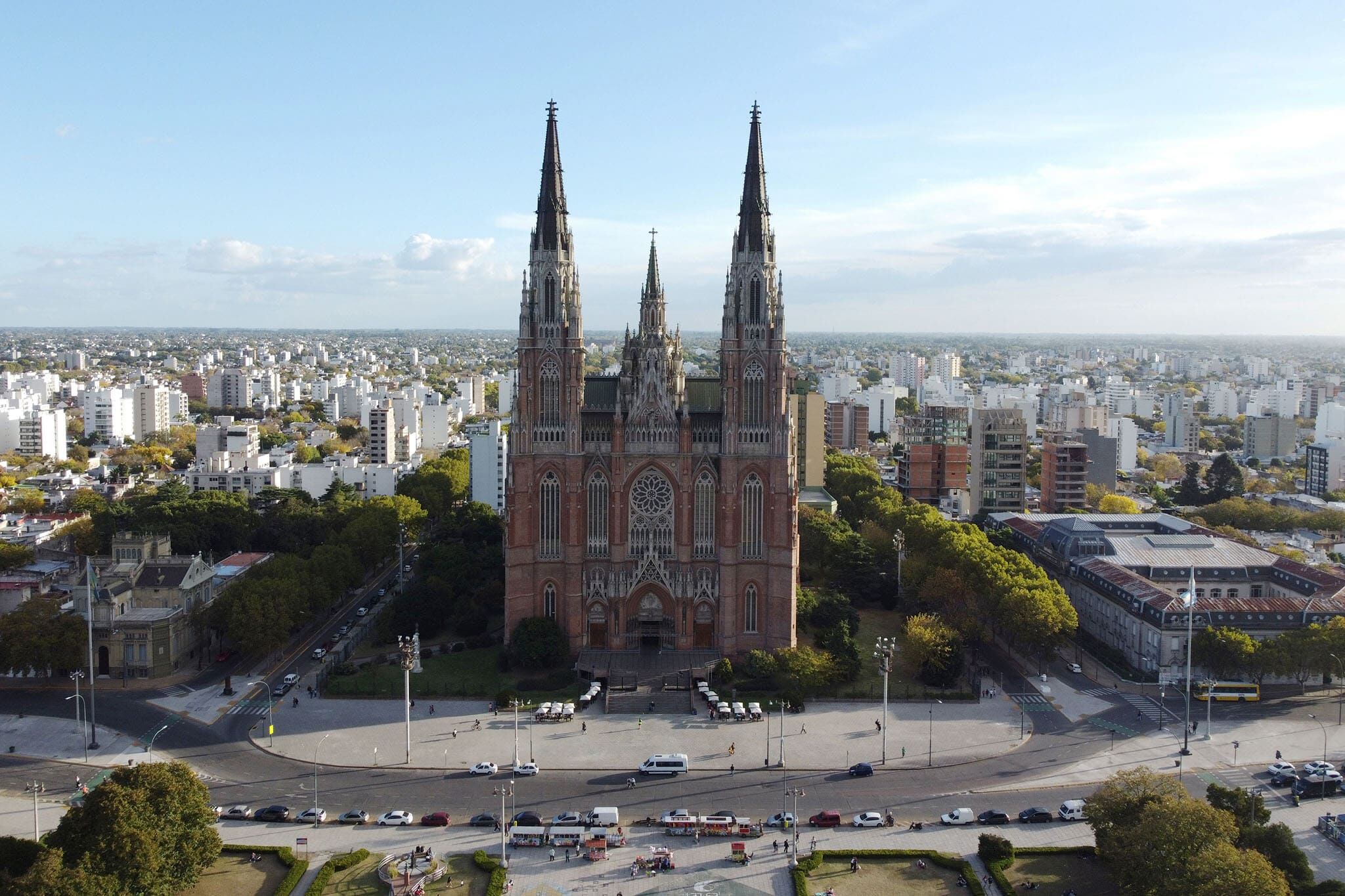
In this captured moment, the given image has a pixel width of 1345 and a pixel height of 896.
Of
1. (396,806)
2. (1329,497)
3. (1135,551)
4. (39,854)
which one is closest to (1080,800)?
(396,806)

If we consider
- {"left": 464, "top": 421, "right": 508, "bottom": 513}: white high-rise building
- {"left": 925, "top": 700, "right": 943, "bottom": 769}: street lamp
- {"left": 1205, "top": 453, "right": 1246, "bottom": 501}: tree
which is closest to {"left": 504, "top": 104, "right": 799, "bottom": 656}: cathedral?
{"left": 925, "top": 700, "right": 943, "bottom": 769}: street lamp

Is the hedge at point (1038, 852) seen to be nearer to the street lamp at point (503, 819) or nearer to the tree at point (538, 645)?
the street lamp at point (503, 819)

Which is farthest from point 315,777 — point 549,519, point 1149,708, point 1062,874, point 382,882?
point 1149,708

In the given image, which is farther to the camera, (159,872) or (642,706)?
(642,706)

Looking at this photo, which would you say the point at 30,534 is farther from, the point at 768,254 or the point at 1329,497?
the point at 1329,497

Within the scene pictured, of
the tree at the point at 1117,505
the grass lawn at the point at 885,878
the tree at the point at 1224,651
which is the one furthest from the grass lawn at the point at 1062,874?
the tree at the point at 1117,505

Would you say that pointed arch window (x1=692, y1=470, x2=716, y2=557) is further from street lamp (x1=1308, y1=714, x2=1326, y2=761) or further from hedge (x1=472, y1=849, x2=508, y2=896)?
street lamp (x1=1308, y1=714, x2=1326, y2=761)
